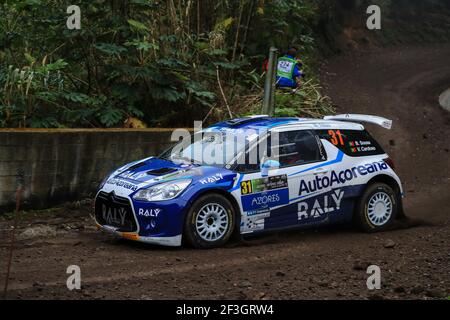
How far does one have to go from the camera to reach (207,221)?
8.70m

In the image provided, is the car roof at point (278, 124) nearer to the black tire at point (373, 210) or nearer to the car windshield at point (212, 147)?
the car windshield at point (212, 147)

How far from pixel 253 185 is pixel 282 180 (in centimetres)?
46

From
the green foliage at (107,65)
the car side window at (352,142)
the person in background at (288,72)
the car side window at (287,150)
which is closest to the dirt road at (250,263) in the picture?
the car side window at (287,150)

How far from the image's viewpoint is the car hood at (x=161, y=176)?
866 centimetres

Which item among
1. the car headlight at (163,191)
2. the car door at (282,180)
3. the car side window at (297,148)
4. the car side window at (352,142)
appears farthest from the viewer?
the car side window at (352,142)

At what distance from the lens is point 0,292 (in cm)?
651

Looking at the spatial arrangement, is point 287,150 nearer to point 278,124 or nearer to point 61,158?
point 278,124

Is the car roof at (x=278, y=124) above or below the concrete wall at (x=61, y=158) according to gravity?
above

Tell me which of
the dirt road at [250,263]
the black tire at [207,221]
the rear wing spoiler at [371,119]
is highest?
the rear wing spoiler at [371,119]

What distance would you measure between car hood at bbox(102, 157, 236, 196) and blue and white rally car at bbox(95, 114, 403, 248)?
13mm

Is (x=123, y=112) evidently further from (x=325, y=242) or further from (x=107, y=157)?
(x=325, y=242)

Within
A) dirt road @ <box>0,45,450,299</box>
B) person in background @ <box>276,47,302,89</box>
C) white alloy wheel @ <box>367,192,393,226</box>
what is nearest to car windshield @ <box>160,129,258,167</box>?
dirt road @ <box>0,45,450,299</box>

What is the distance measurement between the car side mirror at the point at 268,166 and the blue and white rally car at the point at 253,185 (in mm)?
13
